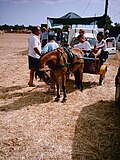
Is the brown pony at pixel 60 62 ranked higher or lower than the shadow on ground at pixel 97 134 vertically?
higher

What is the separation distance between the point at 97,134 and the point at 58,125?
910mm

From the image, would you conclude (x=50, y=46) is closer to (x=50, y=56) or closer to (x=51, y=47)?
(x=51, y=47)

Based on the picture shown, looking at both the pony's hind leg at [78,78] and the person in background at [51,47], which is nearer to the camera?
the person in background at [51,47]

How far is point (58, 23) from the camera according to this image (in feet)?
45.4

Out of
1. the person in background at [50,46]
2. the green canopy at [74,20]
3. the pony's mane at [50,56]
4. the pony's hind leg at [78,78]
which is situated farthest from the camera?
the green canopy at [74,20]

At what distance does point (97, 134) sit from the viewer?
15.3 feet

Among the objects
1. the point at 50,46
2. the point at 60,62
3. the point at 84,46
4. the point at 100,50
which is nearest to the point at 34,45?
the point at 50,46

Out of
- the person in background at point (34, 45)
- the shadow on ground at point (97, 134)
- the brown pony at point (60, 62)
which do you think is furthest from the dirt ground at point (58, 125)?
the person in background at point (34, 45)

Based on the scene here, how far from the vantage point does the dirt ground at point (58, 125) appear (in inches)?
158

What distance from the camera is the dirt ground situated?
402 centimetres

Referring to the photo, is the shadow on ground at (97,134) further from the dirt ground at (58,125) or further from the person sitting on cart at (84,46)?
the person sitting on cart at (84,46)

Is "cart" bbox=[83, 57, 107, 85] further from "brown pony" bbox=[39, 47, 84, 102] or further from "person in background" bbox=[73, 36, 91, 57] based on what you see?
"brown pony" bbox=[39, 47, 84, 102]

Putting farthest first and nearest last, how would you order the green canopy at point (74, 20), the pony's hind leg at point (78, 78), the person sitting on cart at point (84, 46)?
the green canopy at point (74, 20) < the person sitting on cart at point (84, 46) < the pony's hind leg at point (78, 78)

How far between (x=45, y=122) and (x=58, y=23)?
385 inches
